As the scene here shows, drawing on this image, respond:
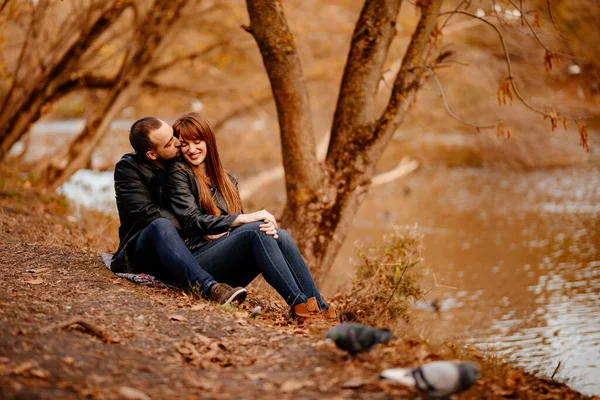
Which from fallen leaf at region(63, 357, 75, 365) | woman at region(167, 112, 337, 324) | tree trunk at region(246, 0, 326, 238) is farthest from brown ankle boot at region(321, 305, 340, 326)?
tree trunk at region(246, 0, 326, 238)

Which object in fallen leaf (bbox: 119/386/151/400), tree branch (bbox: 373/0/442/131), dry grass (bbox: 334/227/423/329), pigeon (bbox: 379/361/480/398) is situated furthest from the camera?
tree branch (bbox: 373/0/442/131)

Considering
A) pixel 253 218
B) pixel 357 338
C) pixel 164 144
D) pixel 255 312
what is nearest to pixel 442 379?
pixel 357 338

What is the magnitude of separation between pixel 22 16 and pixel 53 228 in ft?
16.0

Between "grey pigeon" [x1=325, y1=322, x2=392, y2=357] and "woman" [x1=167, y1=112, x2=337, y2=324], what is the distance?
1.16 m

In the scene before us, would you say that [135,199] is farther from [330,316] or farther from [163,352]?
[330,316]

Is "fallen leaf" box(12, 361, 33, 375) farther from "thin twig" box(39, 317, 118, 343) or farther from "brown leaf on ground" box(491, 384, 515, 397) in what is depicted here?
"brown leaf on ground" box(491, 384, 515, 397)

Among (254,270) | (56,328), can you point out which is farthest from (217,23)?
(56,328)

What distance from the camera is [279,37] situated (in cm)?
655

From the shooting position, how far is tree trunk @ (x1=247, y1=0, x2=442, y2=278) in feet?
21.9

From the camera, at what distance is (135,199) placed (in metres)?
4.80

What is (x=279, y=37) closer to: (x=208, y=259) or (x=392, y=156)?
(x=208, y=259)

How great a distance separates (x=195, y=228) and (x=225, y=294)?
55cm

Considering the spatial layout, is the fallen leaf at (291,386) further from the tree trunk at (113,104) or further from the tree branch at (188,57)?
the tree branch at (188,57)

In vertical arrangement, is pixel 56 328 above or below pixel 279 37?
below
